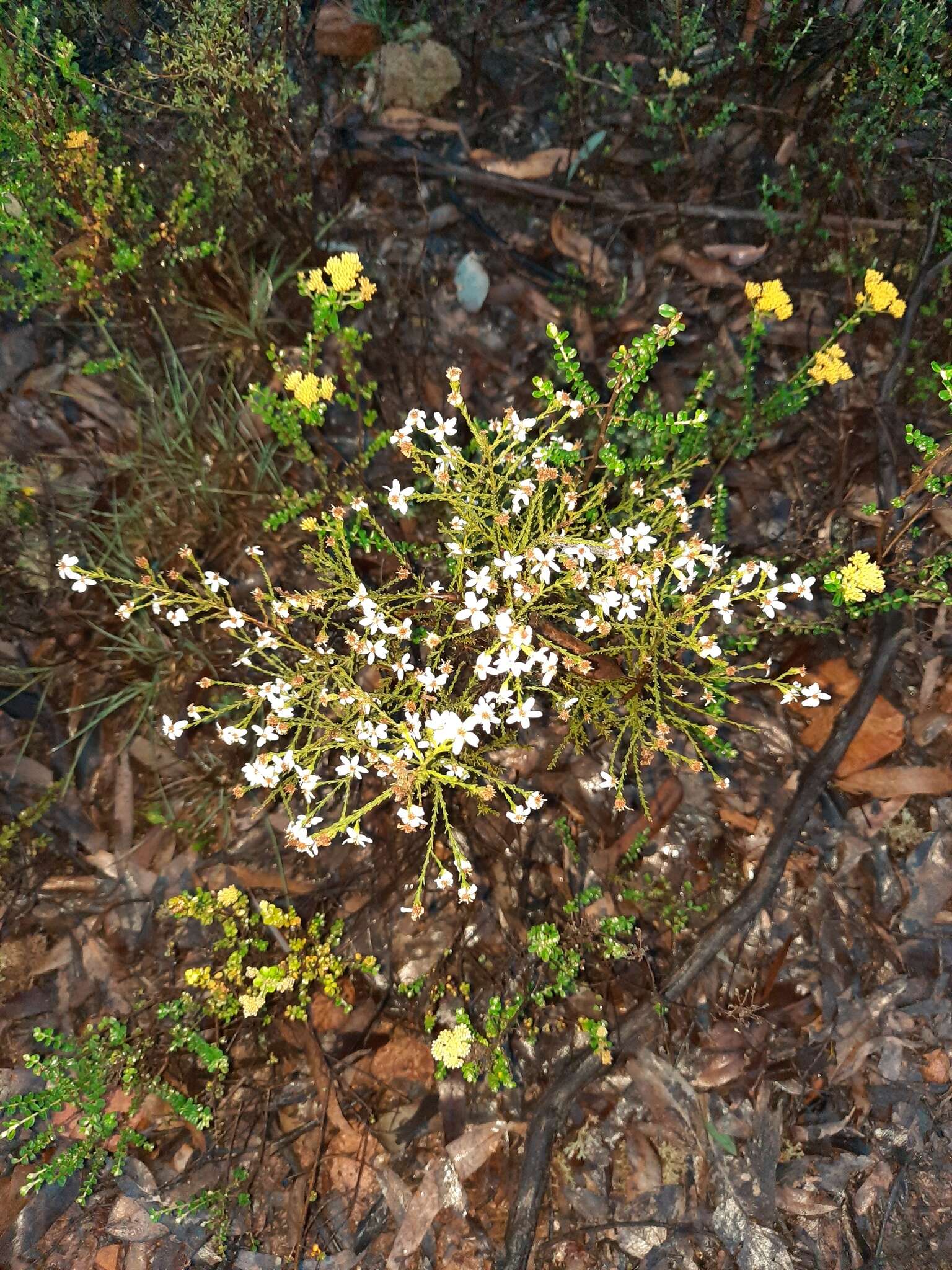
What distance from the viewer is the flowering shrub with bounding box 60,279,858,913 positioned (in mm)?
2021

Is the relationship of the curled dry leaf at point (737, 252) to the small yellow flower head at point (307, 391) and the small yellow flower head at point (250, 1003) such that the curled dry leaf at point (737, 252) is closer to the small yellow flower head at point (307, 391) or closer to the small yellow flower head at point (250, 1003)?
the small yellow flower head at point (307, 391)

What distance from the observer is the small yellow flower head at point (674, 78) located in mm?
3021

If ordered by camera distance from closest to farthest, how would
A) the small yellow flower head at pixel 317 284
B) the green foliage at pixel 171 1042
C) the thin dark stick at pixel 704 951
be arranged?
the small yellow flower head at pixel 317 284, the thin dark stick at pixel 704 951, the green foliage at pixel 171 1042

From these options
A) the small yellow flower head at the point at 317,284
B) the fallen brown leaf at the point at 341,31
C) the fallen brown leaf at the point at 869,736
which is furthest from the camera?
the fallen brown leaf at the point at 341,31

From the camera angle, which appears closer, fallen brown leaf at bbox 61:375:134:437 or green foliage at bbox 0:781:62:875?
green foliage at bbox 0:781:62:875

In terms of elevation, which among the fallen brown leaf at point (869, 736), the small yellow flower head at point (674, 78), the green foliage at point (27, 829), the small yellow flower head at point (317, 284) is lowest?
the green foliage at point (27, 829)

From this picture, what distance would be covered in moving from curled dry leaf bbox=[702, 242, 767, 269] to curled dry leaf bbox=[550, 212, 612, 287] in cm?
42

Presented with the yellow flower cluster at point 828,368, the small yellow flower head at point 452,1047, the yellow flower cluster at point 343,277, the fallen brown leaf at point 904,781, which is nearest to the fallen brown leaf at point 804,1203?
the small yellow flower head at point 452,1047

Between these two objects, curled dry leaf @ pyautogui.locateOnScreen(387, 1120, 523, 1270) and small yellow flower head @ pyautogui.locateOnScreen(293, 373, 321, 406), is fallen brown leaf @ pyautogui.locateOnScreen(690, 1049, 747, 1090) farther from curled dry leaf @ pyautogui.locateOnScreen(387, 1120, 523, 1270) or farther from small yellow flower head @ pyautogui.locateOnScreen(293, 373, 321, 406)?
small yellow flower head @ pyautogui.locateOnScreen(293, 373, 321, 406)

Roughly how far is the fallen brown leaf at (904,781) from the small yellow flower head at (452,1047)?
5.55 ft

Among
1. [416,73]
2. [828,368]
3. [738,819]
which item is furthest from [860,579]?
[416,73]

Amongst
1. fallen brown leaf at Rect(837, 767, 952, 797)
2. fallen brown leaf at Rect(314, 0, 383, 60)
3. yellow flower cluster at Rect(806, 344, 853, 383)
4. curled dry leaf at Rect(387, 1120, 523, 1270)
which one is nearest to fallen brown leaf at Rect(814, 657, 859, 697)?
fallen brown leaf at Rect(837, 767, 952, 797)

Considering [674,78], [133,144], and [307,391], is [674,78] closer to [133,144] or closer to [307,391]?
[307,391]

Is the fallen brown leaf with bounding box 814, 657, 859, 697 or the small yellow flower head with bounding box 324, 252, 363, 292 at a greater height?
the small yellow flower head with bounding box 324, 252, 363, 292
